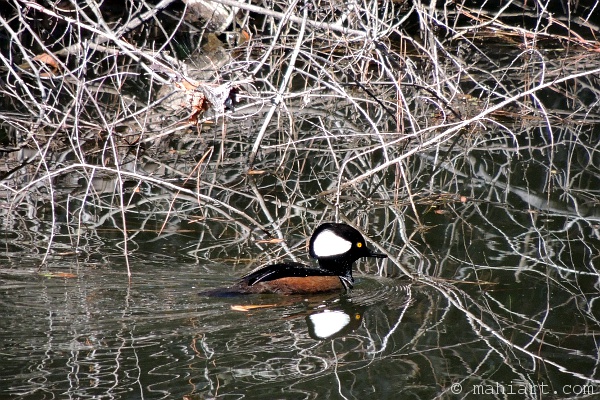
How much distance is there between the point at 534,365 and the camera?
4781 mm

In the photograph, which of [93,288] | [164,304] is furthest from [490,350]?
[93,288]

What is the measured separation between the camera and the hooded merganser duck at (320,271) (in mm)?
6043

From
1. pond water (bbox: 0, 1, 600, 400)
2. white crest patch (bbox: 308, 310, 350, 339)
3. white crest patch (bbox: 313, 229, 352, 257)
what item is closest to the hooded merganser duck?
white crest patch (bbox: 313, 229, 352, 257)

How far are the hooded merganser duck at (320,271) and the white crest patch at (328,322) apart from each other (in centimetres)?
40

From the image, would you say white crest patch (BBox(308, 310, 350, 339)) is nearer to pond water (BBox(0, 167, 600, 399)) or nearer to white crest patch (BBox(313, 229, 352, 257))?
pond water (BBox(0, 167, 600, 399))

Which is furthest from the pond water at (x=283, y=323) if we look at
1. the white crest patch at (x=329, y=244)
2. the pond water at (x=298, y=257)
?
the white crest patch at (x=329, y=244)

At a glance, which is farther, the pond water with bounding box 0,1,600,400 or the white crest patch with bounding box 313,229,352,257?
the white crest patch with bounding box 313,229,352,257

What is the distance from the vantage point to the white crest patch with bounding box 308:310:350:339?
5383mm

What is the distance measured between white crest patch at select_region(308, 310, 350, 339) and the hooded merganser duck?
1.31 ft

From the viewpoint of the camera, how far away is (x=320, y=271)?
253 inches

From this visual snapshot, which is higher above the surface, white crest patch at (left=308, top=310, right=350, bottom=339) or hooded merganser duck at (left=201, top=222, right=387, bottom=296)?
hooded merganser duck at (left=201, top=222, right=387, bottom=296)

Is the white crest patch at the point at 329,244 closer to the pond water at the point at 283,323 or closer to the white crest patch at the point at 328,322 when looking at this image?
the pond water at the point at 283,323

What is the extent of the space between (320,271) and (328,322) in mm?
791

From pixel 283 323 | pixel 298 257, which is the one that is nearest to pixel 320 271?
pixel 298 257
